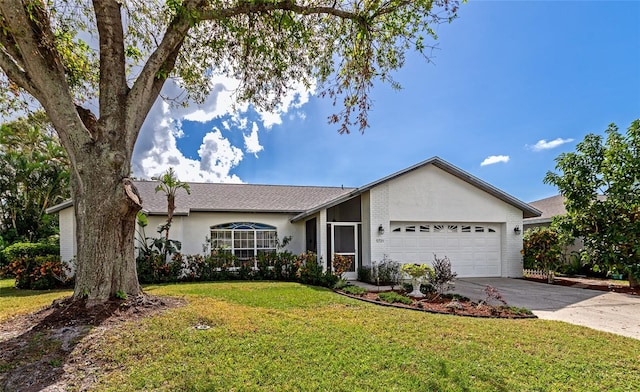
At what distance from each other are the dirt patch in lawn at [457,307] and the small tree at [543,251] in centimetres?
680

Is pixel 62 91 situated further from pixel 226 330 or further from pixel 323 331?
pixel 323 331

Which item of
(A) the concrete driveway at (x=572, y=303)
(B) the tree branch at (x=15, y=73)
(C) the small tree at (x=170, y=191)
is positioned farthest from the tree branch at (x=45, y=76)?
(A) the concrete driveway at (x=572, y=303)

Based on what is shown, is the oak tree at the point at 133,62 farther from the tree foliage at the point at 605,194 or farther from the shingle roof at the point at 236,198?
the tree foliage at the point at 605,194

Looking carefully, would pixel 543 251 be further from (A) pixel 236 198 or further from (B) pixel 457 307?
(A) pixel 236 198

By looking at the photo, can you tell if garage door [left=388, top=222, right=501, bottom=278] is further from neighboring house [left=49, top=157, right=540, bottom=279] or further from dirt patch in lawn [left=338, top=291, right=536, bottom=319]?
dirt patch in lawn [left=338, top=291, right=536, bottom=319]

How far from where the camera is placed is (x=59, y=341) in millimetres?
5113

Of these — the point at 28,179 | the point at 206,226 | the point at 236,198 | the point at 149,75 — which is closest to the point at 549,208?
the point at 236,198

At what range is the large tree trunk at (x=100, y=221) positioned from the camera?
21.1 feet

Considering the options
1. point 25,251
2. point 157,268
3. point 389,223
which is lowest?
point 157,268

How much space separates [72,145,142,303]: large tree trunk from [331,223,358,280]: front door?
8284 mm

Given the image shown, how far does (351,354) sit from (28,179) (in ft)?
82.5

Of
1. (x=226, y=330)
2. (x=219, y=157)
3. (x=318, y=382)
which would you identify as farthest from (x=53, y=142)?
(x=318, y=382)

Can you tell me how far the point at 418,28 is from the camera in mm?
7648

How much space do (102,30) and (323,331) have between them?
25.5ft
